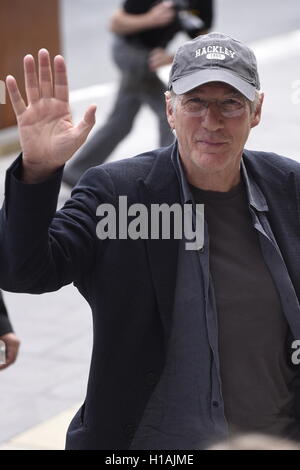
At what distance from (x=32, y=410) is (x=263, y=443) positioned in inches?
127

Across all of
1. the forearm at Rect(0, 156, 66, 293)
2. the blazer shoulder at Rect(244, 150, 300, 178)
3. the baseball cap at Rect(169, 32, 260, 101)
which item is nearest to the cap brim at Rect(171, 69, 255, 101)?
the baseball cap at Rect(169, 32, 260, 101)

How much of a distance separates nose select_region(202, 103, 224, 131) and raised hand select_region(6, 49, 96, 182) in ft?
0.88

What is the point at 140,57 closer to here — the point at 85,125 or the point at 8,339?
the point at 8,339

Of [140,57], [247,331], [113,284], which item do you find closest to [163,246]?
[113,284]

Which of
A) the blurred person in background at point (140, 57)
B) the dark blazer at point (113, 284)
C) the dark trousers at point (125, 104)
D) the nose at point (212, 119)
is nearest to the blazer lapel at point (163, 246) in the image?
the dark blazer at point (113, 284)

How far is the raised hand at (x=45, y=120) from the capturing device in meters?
2.31

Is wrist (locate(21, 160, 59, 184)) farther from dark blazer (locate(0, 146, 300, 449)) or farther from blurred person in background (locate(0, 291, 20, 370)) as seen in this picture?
blurred person in background (locate(0, 291, 20, 370))

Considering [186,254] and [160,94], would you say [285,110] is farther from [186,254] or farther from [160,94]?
[186,254]

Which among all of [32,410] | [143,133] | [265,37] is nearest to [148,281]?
[32,410]

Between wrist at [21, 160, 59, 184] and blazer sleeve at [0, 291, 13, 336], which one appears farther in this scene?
blazer sleeve at [0, 291, 13, 336]

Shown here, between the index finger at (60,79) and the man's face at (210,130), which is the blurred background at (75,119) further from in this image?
the index finger at (60,79)

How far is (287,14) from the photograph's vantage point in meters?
17.7

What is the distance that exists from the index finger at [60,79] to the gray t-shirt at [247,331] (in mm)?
400

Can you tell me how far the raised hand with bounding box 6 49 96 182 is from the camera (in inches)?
90.9
